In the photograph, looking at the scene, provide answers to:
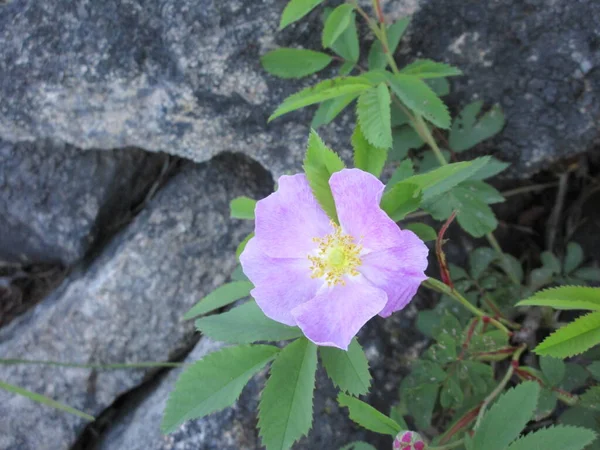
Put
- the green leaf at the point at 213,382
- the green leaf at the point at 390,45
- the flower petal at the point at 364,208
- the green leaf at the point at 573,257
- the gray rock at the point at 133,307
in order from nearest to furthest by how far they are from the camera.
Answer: the flower petal at the point at 364,208
the green leaf at the point at 213,382
the green leaf at the point at 390,45
the green leaf at the point at 573,257
the gray rock at the point at 133,307

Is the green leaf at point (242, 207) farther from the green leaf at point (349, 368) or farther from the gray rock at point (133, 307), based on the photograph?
the gray rock at point (133, 307)

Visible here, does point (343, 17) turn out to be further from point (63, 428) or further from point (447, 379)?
point (63, 428)

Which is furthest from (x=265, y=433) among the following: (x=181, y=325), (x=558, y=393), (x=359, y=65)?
(x=359, y=65)

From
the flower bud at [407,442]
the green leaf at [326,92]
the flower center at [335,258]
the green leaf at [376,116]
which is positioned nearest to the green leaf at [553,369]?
the flower bud at [407,442]

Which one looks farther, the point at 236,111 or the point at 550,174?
the point at 550,174

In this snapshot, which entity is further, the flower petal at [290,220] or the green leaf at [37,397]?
the green leaf at [37,397]

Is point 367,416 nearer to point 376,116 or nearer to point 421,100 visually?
point 376,116
